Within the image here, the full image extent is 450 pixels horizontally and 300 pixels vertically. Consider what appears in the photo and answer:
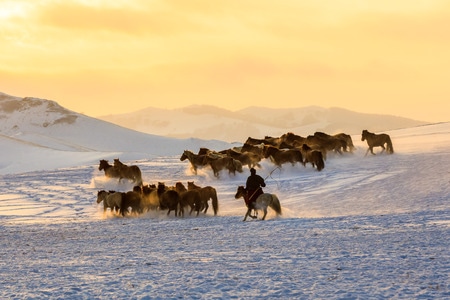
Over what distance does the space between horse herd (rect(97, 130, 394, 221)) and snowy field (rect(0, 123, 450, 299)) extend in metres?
0.65

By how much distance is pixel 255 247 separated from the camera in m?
14.5

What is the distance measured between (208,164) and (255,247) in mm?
23993

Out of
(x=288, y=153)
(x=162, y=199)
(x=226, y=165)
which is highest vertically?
(x=288, y=153)

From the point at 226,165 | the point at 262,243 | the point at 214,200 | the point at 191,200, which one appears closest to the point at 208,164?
the point at 226,165

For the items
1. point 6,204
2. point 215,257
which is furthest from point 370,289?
point 6,204

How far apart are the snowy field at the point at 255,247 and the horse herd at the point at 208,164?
0.65 m

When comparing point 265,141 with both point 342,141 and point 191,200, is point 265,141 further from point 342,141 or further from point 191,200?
point 191,200

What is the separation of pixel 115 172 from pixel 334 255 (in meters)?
26.8

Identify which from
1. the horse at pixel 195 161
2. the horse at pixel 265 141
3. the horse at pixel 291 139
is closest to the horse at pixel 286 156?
the horse at pixel 291 139

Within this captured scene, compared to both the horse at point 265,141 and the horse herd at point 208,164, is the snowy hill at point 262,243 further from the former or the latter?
the horse at point 265,141

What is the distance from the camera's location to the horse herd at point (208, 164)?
2515 cm

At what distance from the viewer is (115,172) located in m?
38.2

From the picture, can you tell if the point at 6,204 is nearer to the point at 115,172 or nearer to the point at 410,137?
the point at 115,172

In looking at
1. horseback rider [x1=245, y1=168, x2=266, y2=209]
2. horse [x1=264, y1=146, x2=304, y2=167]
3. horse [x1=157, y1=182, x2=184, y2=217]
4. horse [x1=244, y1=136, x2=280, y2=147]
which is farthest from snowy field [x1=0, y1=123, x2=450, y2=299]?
horse [x1=244, y1=136, x2=280, y2=147]
